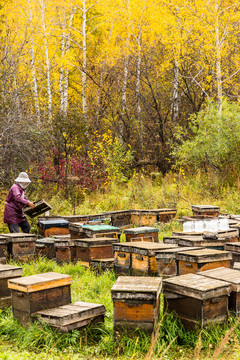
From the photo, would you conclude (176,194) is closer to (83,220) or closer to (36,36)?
(83,220)

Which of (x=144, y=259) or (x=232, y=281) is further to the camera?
(x=144, y=259)

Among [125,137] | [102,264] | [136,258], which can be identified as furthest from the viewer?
[125,137]

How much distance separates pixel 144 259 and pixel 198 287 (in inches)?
70.8

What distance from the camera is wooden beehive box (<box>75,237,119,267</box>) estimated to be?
7508 millimetres

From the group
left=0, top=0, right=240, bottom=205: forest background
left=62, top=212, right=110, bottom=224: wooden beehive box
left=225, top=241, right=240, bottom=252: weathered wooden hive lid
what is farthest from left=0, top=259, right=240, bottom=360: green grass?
left=0, top=0, right=240, bottom=205: forest background

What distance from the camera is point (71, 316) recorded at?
15.6ft

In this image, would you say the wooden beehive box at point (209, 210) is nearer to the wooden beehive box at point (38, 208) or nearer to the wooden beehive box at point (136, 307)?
the wooden beehive box at point (38, 208)

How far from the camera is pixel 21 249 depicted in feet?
26.5

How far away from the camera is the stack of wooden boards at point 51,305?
4758mm

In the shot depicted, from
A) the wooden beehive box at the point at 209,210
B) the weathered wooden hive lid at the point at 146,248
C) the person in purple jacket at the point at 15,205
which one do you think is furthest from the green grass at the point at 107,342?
the wooden beehive box at the point at 209,210

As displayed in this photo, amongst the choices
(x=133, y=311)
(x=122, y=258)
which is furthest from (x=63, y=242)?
(x=133, y=311)

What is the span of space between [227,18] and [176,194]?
28.5 ft

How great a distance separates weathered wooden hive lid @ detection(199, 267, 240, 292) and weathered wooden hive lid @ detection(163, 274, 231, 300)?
12cm

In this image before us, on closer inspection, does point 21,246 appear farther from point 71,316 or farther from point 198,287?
point 198,287
